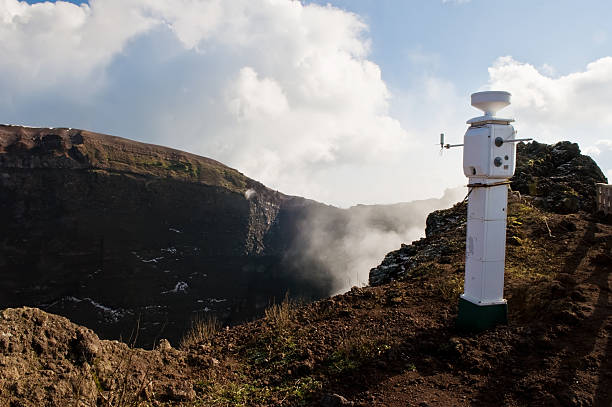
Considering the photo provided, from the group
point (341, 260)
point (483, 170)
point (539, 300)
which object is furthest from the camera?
point (341, 260)

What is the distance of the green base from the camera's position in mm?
4648

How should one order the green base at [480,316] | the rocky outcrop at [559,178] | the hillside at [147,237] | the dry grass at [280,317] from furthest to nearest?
the hillside at [147,237]
the rocky outcrop at [559,178]
the dry grass at [280,317]
the green base at [480,316]

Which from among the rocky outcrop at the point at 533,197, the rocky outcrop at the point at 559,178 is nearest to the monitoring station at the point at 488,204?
the rocky outcrop at the point at 533,197

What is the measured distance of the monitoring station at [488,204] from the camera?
466 cm

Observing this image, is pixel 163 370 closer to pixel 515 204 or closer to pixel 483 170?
pixel 483 170

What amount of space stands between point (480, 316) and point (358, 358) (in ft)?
5.22

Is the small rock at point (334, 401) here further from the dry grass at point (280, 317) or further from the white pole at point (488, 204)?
the white pole at point (488, 204)

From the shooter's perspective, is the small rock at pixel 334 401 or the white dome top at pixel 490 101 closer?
the small rock at pixel 334 401

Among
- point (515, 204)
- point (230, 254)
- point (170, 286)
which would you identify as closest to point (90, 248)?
point (170, 286)

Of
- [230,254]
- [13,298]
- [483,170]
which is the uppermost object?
[483,170]

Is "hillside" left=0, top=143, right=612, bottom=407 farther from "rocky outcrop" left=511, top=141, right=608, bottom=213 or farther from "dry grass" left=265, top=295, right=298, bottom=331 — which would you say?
"rocky outcrop" left=511, top=141, right=608, bottom=213

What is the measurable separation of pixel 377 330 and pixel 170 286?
57168 mm

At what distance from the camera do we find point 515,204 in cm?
1122

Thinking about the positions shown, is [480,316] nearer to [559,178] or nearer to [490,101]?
[490,101]
